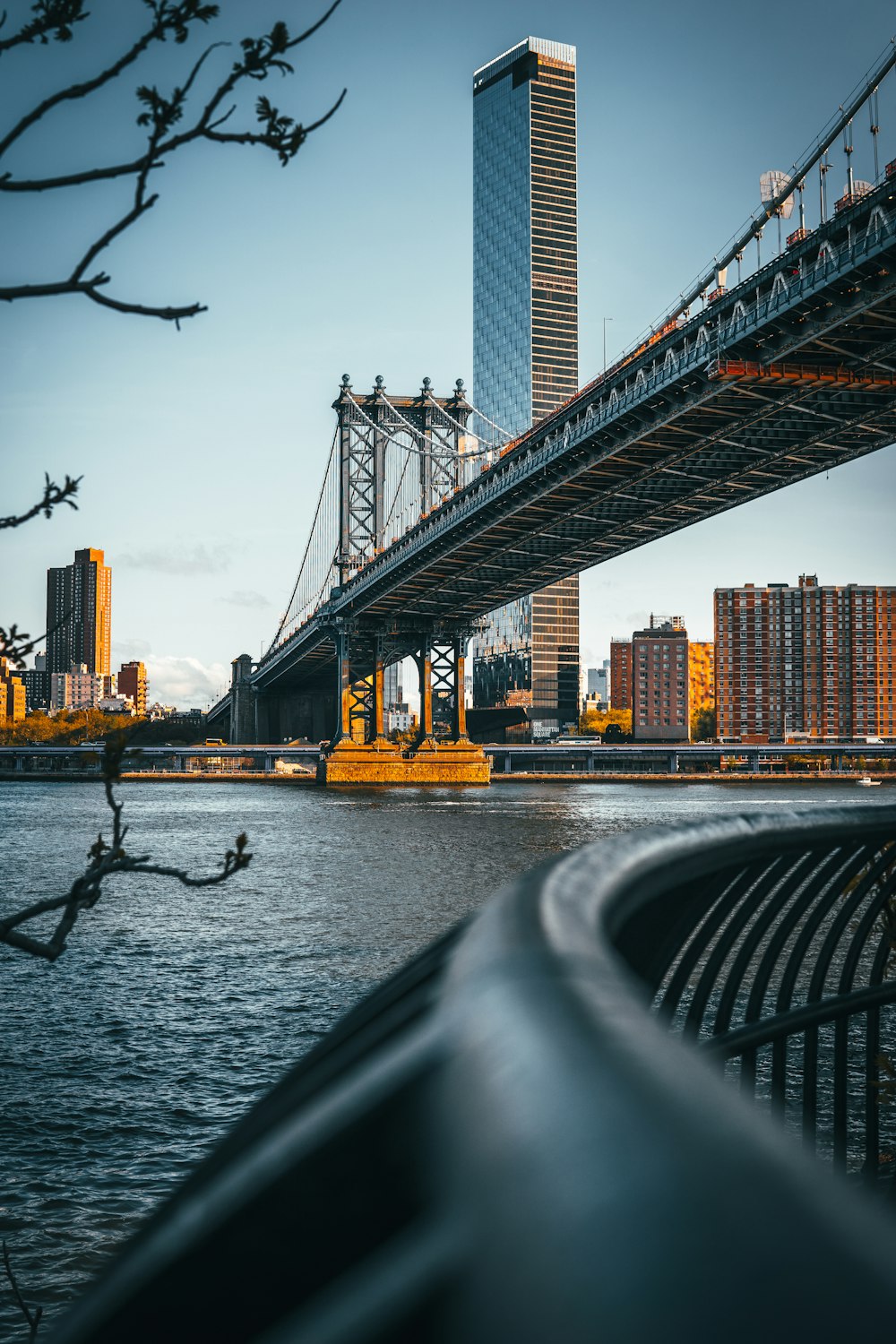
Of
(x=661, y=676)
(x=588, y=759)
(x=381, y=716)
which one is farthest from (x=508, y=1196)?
(x=661, y=676)

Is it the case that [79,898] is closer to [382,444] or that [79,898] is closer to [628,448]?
[628,448]

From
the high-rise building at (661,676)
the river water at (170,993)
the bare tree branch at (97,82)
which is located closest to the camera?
the bare tree branch at (97,82)

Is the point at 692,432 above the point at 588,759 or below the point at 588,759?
above

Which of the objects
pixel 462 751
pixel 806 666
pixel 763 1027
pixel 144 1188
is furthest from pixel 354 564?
pixel 806 666

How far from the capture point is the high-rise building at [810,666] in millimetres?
141500

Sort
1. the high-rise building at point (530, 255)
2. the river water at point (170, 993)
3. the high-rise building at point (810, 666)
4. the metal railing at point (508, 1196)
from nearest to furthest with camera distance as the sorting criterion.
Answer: the metal railing at point (508, 1196), the river water at point (170, 993), the high-rise building at point (810, 666), the high-rise building at point (530, 255)

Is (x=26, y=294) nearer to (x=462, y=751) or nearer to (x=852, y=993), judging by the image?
(x=852, y=993)

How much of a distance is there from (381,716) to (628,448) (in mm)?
37537

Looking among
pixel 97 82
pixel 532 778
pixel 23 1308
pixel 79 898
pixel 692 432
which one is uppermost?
pixel 692 432

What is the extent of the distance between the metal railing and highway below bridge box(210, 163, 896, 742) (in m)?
28.5

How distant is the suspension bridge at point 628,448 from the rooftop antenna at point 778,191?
0.27ft

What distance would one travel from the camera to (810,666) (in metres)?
142

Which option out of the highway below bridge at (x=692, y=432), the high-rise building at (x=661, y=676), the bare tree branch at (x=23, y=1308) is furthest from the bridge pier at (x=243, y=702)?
the bare tree branch at (x=23, y=1308)

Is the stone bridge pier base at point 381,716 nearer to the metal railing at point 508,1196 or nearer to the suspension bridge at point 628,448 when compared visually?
the suspension bridge at point 628,448
